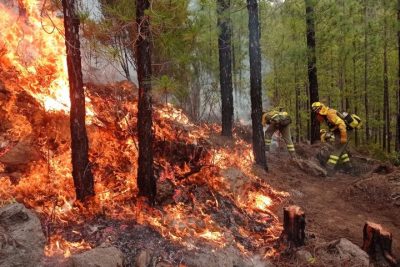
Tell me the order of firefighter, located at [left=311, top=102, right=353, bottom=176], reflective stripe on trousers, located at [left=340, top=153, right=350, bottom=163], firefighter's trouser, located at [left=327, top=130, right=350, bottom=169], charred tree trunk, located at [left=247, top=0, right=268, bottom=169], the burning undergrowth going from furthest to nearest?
1. reflective stripe on trousers, located at [left=340, top=153, right=350, bottom=163]
2. firefighter's trouser, located at [left=327, top=130, right=350, bottom=169]
3. firefighter, located at [left=311, top=102, right=353, bottom=176]
4. charred tree trunk, located at [left=247, top=0, right=268, bottom=169]
5. the burning undergrowth

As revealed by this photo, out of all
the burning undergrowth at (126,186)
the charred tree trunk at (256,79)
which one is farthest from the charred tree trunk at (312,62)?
the burning undergrowth at (126,186)

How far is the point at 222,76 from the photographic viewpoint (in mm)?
12695

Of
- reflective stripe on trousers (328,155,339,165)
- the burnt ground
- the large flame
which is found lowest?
the burnt ground

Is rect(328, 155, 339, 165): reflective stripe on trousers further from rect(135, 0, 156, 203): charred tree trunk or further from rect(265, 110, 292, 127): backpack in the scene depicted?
rect(135, 0, 156, 203): charred tree trunk

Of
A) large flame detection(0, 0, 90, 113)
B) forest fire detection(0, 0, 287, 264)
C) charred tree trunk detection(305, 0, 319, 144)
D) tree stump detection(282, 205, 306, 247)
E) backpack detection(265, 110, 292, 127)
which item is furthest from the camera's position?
charred tree trunk detection(305, 0, 319, 144)

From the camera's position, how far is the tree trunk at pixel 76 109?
19.4 ft

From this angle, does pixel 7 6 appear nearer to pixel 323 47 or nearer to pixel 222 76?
pixel 222 76

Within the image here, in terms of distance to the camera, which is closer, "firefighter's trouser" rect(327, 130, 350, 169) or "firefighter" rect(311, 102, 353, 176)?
"firefighter" rect(311, 102, 353, 176)

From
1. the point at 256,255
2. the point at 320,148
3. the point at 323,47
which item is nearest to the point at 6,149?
the point at 256,255

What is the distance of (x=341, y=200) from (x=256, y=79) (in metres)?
4.06

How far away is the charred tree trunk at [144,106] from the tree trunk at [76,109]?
94 cm

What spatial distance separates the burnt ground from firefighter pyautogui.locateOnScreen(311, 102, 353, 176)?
40 cm

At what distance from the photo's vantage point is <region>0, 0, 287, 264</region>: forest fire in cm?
603

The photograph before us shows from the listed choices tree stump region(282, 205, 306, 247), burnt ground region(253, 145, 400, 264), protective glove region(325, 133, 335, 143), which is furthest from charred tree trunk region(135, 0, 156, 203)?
protective glove region(325, 133, 335, 143)
